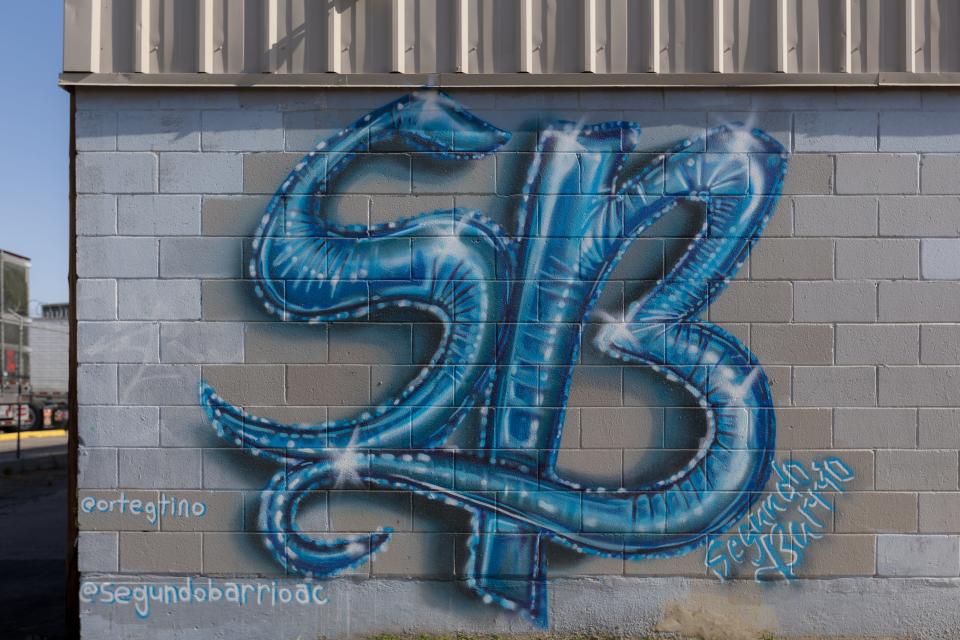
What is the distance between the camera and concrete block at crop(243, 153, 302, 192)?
5191 millimetres

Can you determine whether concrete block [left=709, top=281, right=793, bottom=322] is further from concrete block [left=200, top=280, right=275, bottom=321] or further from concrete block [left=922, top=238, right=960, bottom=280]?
concrete block [left=200, top=280, right=275, bottom=321]

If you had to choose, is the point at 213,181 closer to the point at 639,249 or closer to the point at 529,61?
the point at 529,61

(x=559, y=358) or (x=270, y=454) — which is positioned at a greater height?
(x=559, y=358)

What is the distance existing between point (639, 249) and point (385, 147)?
164cm

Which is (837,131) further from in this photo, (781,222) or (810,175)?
(781,222)

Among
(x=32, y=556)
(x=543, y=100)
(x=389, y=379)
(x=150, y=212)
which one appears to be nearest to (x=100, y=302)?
(x=150, y=212)

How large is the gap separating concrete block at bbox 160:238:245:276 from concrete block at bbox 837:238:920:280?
3.60 metres

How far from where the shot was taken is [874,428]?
5152 mm

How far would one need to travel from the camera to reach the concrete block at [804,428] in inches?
203

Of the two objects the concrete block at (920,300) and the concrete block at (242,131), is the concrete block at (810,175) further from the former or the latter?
the concrete block at (242,131)

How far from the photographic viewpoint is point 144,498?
16.9ft

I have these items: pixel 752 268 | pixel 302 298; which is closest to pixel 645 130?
pixel 752 268

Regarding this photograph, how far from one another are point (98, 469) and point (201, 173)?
73.6 inches

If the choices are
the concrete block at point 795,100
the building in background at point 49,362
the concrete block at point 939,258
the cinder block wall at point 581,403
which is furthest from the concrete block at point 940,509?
the building in background at point 49,362
